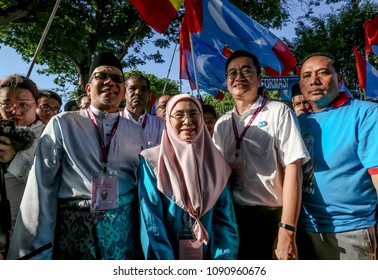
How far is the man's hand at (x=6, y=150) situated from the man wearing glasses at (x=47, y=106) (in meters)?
1.99

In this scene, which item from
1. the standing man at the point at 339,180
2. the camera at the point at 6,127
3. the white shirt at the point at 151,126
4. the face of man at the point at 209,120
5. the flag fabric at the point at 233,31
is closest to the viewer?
the camera at the point at 6,127

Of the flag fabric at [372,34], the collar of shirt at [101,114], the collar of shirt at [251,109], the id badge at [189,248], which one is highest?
the flag fabric at [372,34]

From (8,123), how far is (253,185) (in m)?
1.67

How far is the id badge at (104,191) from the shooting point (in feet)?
Answer: 6.88

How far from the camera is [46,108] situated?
4.05 meters

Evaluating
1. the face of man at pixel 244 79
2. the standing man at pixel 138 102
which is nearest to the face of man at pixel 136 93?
the standing man at pixel 138 102

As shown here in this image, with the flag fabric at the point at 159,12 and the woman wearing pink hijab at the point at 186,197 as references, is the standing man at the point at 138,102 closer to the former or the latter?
the flag fabric at the point at 159,12

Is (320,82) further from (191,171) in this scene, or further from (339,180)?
(191,171)

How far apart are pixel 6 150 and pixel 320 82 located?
88.8 inches

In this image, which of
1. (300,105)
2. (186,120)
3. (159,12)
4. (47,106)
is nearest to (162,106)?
(159,12)

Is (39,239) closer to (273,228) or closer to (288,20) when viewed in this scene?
(273,228)

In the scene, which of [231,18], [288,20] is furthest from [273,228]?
[288,20]

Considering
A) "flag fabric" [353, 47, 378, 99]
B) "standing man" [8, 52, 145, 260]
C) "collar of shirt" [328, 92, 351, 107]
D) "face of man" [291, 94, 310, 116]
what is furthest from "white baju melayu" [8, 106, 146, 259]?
"flag fabric" [353, 47, 378, 99]

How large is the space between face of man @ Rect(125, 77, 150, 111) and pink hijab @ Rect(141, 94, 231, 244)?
1.80 meters
